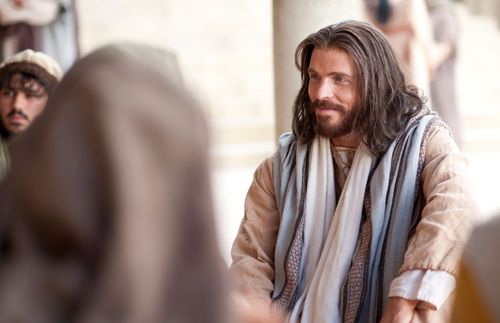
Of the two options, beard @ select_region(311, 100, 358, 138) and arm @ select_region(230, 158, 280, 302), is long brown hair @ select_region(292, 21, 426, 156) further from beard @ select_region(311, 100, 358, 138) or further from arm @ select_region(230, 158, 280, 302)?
arm @ select_region(230, 158, 280, 302)

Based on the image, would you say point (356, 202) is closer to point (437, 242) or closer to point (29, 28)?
point (437, 242)

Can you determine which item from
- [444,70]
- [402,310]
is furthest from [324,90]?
[444,70]

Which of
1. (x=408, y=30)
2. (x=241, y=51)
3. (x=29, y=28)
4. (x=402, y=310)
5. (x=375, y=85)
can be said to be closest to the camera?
(x=402, y=310)

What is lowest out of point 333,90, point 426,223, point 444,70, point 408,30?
point 426,223

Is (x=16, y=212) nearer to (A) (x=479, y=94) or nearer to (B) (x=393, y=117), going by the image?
(B) (x=393, y=117)

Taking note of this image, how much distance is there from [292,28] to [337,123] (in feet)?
5.69

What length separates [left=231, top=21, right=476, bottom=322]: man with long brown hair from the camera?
3.18m

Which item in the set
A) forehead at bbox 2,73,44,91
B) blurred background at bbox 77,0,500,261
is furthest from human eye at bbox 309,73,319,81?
blurred background at bbox 77,0,500,261

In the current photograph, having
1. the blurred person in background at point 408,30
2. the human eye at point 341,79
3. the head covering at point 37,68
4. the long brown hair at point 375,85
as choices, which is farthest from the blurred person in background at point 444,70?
the human eye at point 341,79

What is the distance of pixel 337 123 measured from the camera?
357 cm

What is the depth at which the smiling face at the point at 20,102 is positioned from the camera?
14.4 feet

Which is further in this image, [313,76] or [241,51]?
[241,51]

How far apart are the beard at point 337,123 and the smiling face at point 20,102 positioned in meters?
1.36

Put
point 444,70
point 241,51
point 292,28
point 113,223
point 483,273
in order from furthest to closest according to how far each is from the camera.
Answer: point 241,51 < point 444,70 < point 292,28 < point 483,273 < point 113,223
